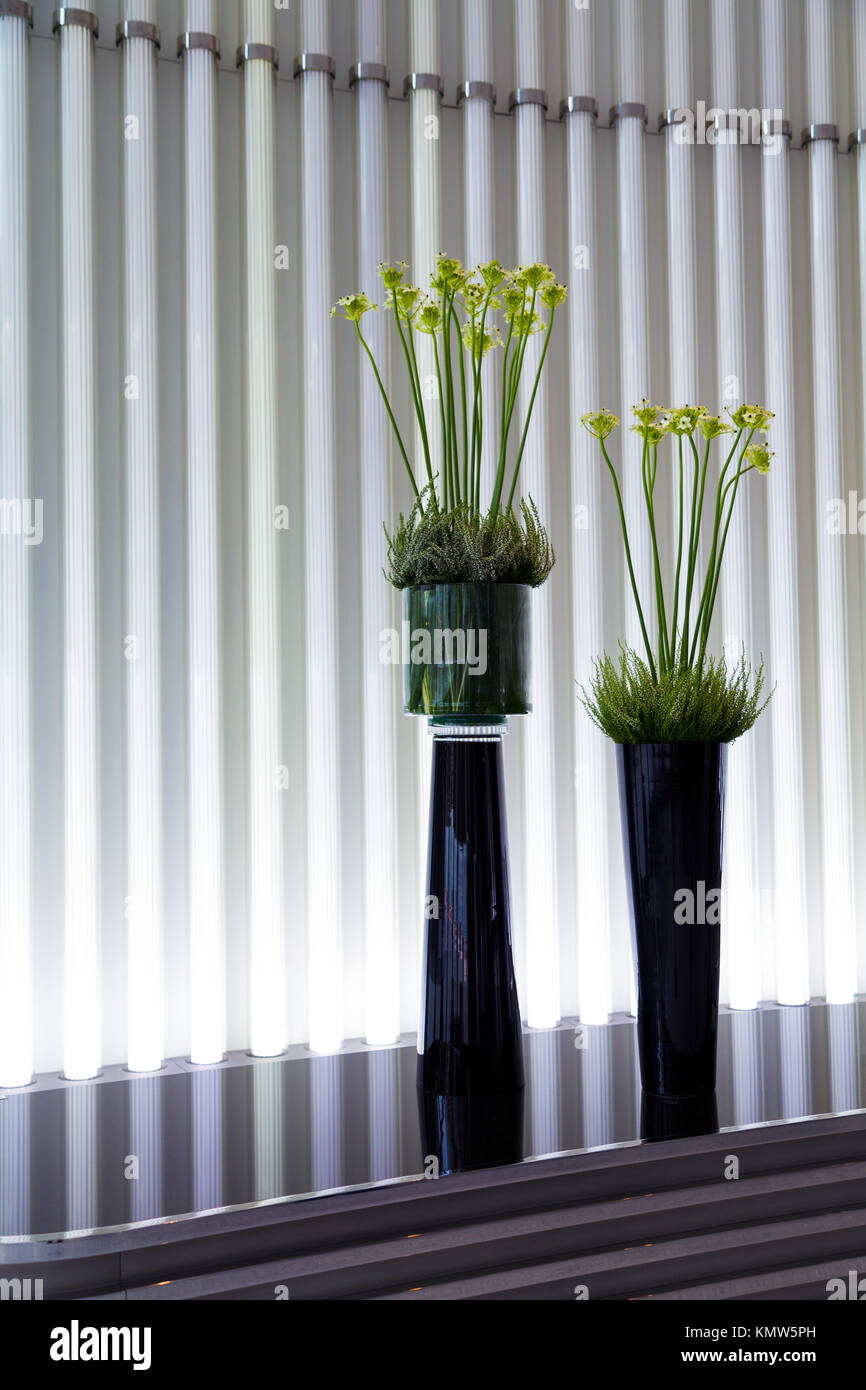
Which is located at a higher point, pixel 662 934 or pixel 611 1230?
pixel 662 934

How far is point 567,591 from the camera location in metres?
Result: 2.60

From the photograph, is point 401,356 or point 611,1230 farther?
point 401,356

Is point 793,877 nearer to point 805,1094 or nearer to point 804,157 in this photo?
point 805,1094

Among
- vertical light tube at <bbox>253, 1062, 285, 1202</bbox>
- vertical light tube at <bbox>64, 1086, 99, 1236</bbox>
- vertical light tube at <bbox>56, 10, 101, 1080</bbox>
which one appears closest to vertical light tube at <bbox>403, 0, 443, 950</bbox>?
vertical light tube at <bbox>56, 10, 101, 1080</bbox>

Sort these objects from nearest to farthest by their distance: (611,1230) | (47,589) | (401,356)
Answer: (611,1230) < (47,589) < (401,356)

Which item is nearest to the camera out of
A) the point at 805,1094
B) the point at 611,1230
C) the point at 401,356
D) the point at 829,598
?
the point at 611,1230

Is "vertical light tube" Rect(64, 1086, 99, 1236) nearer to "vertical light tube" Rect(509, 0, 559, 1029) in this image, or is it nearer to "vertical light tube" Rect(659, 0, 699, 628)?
"vertical light tube" Rect(509, 0, 559, 1029)

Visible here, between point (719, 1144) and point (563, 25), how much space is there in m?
2.49

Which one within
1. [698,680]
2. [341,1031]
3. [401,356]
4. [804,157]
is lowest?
[341,1031]

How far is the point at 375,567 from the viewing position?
241cm

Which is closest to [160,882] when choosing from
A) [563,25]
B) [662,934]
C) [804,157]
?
[662,934]

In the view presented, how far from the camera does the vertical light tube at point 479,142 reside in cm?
248

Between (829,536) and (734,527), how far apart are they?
0.24 m

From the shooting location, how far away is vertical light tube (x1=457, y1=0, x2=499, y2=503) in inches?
97.6
